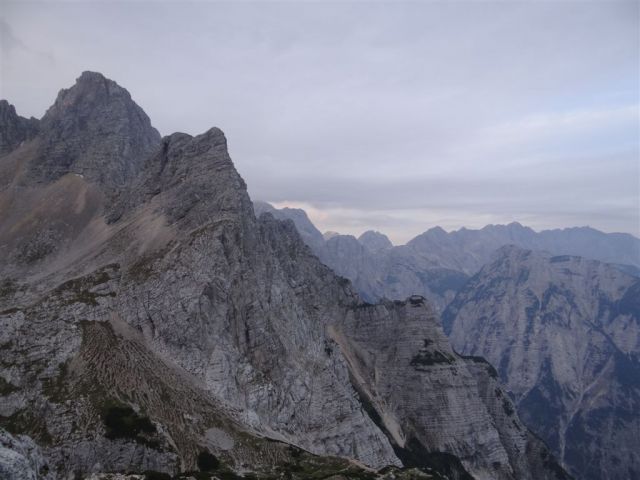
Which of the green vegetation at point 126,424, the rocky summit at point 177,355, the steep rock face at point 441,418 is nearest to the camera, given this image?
the green vegetation at point 126,424

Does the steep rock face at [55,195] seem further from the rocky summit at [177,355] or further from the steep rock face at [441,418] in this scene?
the steep rock face at [441,418]

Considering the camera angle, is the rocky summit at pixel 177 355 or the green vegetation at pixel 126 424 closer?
the green vegetation at pixel 126 424

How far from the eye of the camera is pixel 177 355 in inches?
4237

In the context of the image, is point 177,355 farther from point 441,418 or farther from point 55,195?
point 441,418

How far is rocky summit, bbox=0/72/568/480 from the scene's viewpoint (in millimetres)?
83000

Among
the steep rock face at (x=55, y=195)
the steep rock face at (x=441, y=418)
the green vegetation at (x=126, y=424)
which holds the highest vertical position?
the steep rock face at (x=55, y=195)

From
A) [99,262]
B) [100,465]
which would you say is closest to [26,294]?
[99,262]

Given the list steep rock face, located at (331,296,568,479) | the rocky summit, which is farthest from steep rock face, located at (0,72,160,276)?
steep rock face, located at (331,296,568,479)

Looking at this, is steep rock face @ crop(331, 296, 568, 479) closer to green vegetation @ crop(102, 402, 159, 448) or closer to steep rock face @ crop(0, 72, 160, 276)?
green vegetation @ crop(102, 402, 159, 448)

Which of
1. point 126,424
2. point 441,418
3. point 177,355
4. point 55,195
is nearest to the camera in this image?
point 126,424

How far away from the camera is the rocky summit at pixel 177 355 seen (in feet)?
272

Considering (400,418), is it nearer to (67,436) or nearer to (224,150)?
(224,150)

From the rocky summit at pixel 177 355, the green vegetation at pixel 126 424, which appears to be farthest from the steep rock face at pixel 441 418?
the green vegetation at pixel 126 424

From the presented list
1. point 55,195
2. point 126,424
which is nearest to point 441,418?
point 126,424
